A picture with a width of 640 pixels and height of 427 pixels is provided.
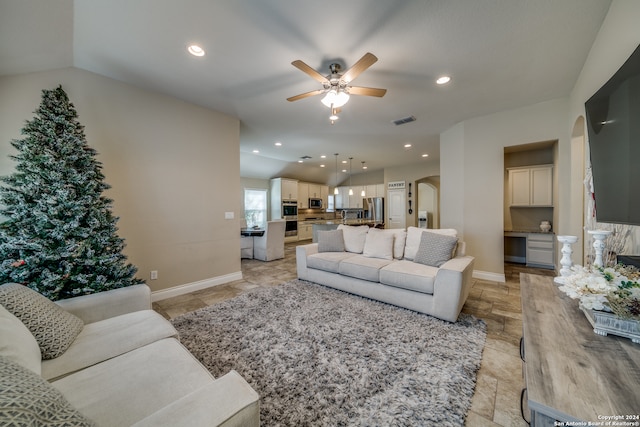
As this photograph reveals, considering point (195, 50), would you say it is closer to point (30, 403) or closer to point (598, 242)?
point (30, 403)

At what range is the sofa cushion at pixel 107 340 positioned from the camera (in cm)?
119

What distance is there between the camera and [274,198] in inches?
335

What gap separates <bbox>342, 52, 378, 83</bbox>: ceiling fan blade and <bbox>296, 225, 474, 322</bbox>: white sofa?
2147 millimetres

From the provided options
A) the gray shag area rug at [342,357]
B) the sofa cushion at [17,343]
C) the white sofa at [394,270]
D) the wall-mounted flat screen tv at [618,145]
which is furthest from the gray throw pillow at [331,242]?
the sofa cushion at [17,343]

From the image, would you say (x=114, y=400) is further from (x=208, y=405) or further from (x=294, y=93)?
(x=294, y=93)

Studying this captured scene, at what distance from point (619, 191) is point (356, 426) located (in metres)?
2.10

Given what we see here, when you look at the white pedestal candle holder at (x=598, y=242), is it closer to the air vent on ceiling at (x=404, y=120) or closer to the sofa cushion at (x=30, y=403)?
the sofa cushion at (x=30, y=403)

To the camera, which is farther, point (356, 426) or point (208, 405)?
point (356, 426)

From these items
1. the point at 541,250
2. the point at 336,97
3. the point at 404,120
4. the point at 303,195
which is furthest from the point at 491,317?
the point at 303,195

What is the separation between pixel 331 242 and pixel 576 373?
10.3ft

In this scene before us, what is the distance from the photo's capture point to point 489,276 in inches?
156

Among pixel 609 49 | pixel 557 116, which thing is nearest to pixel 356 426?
pixel 609 49

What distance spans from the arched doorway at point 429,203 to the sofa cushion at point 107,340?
890 centimetres

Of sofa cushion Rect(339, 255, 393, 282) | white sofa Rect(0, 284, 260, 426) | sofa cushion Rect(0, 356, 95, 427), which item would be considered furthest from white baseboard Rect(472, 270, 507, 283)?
sofa cushion Rect(0, 356, 95, 427)
